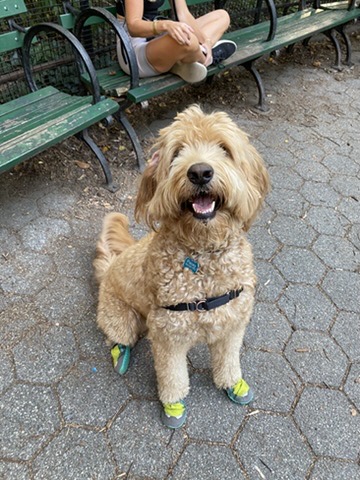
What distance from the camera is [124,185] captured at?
3.95 meters

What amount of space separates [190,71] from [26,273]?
2.39m

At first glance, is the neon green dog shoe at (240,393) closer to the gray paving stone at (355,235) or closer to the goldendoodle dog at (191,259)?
the goldendoodle dog at (191,259)

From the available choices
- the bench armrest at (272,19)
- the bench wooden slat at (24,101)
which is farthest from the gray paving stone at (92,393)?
the bench armrest at (272,19)

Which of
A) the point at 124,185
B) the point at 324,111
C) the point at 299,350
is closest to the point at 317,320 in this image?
the point at 299,350

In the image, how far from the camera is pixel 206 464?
2.10 m

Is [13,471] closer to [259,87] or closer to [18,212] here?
[18,212]

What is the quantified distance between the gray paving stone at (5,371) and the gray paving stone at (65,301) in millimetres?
352

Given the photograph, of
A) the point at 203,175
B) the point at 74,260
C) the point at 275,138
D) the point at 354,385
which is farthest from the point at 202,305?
the point at 275,138

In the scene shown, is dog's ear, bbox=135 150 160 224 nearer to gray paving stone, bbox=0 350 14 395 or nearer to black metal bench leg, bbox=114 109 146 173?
gray paving stone, bbox=0 350 14 395

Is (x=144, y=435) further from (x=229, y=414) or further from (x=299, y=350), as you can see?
(x=299, y=350)

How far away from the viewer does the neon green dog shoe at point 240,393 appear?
2325 millimetres

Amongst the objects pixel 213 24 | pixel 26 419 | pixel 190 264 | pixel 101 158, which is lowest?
pixel 26 419

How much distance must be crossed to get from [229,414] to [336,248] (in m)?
1.77

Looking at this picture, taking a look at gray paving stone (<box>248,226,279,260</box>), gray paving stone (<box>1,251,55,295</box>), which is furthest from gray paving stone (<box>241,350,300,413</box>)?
gray paving stone (<box>1,251,55,295</box>)
